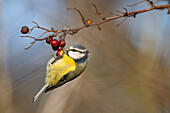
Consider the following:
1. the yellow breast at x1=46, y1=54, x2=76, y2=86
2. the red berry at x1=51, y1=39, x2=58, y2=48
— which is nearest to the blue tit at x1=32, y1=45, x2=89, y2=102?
the yellow breast at x1=46, y1=54, x2=76, y2=86

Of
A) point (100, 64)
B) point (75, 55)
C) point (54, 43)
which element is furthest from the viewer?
point (100, 64)

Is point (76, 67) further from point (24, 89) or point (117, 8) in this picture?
point (24, 89)

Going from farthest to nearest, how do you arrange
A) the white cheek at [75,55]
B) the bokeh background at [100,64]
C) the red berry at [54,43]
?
the bokeh background at [100,64], the white cheek at [75,55], the red berry at [54,43]

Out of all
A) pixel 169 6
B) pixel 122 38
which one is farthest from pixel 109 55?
pixel 169 6

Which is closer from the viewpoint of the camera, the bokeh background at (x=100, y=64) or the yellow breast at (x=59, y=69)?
the yellow breast at (x=59, y=69)

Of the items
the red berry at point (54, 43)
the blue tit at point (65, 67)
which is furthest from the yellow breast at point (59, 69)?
the red berry at point (54, 43)

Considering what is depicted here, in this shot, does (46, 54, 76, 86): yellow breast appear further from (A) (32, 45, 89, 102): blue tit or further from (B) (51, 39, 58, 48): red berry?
(B) (51, 39, 58, 48): red berry

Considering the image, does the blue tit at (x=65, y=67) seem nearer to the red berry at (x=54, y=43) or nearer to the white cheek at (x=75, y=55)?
the white cheek at (x=75, y=55)

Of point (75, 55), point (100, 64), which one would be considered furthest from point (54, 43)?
point (100, 64)

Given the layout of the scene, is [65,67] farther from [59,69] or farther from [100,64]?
[100,64]
